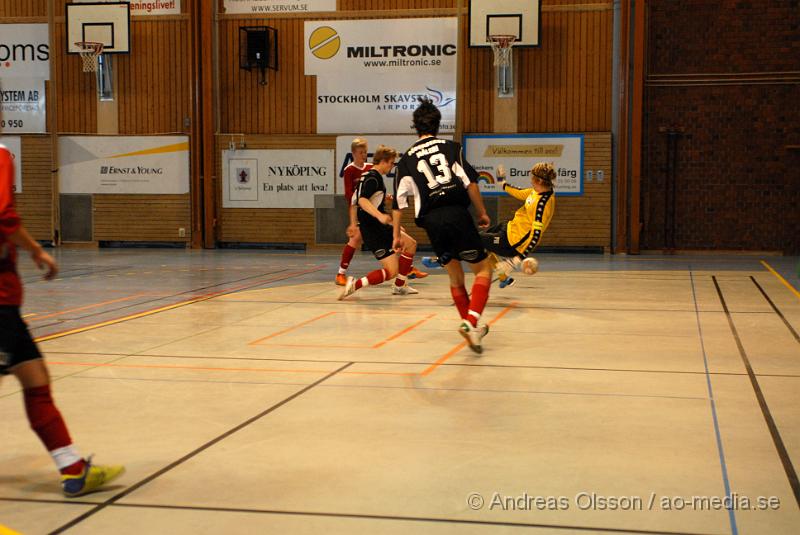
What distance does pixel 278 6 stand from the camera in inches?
850

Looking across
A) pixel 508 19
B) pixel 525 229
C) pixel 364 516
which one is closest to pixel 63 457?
pixel 364 516

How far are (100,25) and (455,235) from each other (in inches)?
673

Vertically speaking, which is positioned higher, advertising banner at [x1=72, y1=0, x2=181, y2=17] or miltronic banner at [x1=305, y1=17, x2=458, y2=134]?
advertising banner at [x1=72, y1=0, x2=181, y2=17]

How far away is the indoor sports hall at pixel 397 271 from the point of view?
3832mm

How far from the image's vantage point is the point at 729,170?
19.8 m

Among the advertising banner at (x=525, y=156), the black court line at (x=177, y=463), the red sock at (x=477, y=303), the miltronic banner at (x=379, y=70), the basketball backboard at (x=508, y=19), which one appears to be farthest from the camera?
the miltronic banner at (x=379, y=70)

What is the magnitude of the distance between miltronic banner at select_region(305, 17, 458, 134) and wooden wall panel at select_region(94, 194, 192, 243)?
4.17 metres

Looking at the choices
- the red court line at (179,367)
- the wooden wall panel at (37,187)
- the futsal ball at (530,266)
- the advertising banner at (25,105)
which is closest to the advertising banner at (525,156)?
the futsal ball at (530,266)

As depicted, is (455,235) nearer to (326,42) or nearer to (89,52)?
(326,42)

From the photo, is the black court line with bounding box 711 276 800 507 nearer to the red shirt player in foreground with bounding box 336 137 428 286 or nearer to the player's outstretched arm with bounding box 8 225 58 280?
the player's outstretched arm with bounding box 8 225 58 280

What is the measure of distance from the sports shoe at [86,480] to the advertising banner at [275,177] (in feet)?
58.5

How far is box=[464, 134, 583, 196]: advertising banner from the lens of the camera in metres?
20.3

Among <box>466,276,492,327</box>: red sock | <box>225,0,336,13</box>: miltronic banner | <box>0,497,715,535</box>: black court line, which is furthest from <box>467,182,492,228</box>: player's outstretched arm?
<box>225,0,336,13</box>: miltronic banner

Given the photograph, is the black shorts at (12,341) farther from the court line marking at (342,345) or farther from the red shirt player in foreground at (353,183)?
the red shirt player in foreground at (353,183)
